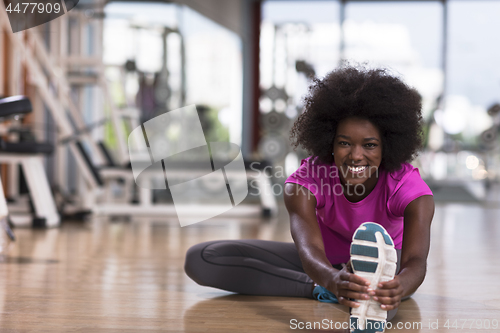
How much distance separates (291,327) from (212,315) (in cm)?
23

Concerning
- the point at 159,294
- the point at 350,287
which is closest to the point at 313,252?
the point at 350,287

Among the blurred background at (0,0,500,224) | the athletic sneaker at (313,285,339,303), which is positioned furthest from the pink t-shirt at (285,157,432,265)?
the blurred background at (0,0,500,224)

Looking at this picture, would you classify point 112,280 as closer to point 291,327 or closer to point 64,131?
point 291,327

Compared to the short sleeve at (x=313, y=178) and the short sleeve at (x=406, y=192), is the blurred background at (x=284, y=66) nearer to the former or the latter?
the short sleeve at (x=313, y=178)

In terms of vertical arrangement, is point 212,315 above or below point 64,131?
below

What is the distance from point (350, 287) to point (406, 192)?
→ 0.34 m

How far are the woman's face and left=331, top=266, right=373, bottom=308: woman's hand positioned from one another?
28 centimetres

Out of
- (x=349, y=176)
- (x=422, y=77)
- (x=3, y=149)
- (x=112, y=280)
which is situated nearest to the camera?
(x=349, y=176)

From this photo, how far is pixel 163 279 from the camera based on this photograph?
6.21 ft

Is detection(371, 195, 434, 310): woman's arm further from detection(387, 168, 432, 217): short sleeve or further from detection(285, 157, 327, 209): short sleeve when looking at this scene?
detection(285, 157, 327, 209): short sleeve

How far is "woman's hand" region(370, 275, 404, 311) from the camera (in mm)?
977

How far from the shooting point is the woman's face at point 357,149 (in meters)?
1.23

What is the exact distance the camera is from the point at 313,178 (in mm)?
1334

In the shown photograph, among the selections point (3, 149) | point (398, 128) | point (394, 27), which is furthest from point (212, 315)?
point (394, 27)
